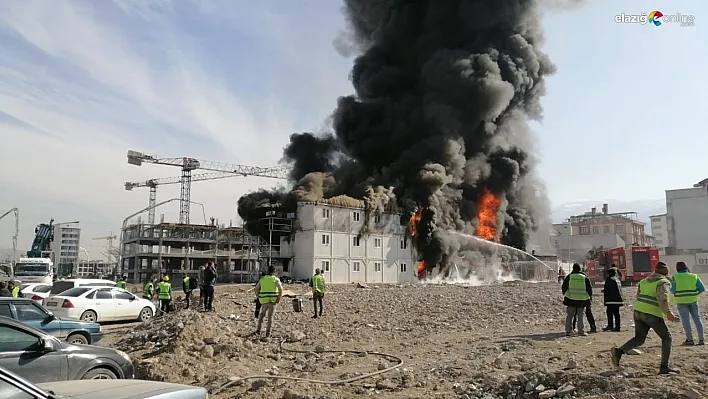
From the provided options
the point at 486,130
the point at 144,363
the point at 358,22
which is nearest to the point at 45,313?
the point at 144,363

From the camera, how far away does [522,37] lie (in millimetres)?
Answer: 61812

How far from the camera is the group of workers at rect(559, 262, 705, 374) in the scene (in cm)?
821

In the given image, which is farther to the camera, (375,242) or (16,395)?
(375,242)

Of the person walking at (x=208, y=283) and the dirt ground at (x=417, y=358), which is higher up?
the person walking at (x=208, y=283)

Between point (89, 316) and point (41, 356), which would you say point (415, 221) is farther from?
point (41, 356)

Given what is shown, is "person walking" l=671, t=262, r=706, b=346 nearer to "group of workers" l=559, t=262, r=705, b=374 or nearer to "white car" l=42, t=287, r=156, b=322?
"group of workers" l=559, t=262, r=705, b=374

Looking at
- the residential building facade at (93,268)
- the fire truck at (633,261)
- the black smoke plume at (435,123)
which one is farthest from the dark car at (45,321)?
the residential building facade at (93,268)

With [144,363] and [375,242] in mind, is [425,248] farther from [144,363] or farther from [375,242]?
[144,363]

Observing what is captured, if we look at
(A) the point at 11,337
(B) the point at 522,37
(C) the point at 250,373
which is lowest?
(C) the point at 250,373

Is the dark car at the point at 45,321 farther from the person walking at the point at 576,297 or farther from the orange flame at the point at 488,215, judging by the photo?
the orange flame at the point at 488,215

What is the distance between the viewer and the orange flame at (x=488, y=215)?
61.8 meters

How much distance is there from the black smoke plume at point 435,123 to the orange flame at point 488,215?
2.70 feet

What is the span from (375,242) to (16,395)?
4946 centimetres

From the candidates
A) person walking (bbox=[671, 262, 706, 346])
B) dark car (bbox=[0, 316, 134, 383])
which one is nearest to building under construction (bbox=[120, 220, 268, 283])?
person walking (bbox=[671, 262, 706, 346])
